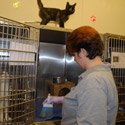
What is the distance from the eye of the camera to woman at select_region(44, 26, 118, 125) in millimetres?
762

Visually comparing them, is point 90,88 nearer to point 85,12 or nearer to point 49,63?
point 49,63

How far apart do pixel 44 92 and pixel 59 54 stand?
0.43m

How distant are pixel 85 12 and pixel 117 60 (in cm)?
76

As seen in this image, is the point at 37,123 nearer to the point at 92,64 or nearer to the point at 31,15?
the point at 92,64

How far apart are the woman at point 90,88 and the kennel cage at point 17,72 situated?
23cm

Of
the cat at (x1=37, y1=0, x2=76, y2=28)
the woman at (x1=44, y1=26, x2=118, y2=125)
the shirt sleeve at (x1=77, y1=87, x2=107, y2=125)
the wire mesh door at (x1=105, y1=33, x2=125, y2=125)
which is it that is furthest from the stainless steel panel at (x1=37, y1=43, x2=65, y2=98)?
the shirt sleeve at (x1=77, y1=87, x2=107, y2=125)

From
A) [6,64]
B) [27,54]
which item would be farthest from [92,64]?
[6,64]

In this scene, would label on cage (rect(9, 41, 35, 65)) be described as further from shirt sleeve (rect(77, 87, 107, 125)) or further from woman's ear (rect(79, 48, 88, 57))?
shirt sleeve (rect(77, 87, 107, 125))

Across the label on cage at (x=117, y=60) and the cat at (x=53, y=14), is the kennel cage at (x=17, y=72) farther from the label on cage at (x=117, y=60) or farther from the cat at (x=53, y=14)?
the label on cage at (x=117, y=60)

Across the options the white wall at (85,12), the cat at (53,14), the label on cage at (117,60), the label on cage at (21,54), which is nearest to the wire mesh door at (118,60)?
the label on cage at (117,60)

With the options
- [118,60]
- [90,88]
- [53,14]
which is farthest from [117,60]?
[90,88]

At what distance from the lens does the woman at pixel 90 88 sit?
762 mm

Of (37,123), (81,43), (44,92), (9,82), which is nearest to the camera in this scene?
(81,43)

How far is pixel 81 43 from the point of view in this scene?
87 centimetres
